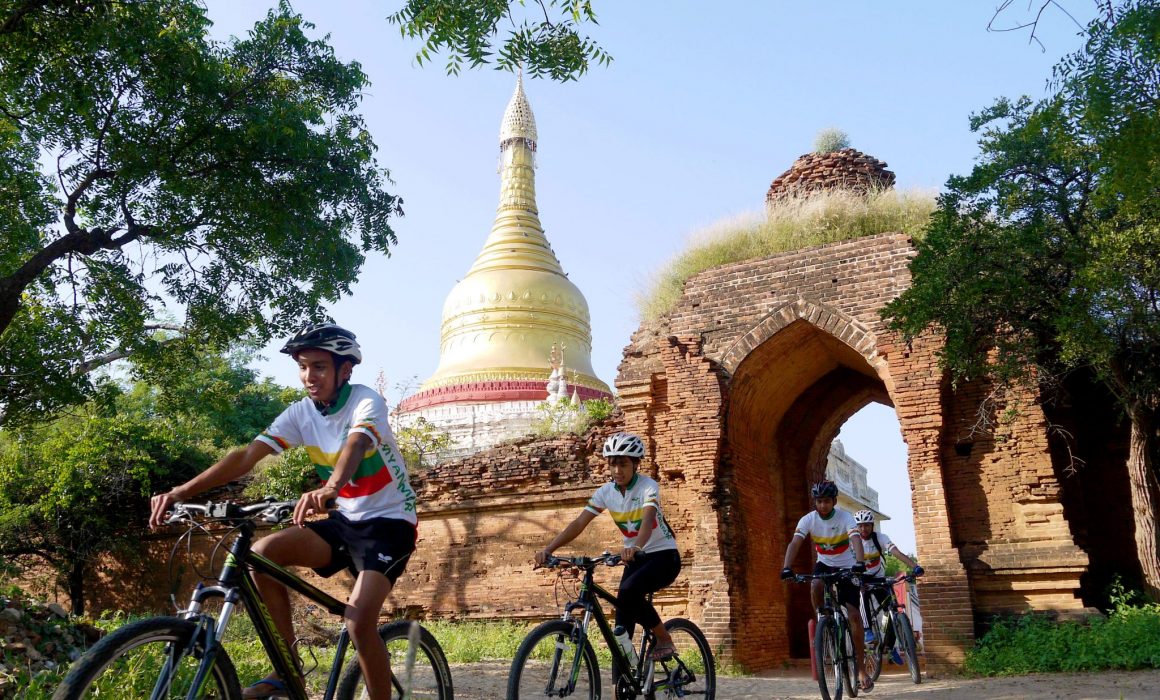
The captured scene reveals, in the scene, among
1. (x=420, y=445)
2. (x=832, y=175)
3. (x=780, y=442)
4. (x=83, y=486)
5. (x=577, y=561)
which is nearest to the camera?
(x=577, y=561)

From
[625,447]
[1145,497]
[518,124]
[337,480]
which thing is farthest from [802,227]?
[518,124]

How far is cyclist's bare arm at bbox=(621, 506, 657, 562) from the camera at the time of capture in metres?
5.13

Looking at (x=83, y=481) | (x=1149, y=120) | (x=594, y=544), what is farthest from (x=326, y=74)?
(x=83, y=481)

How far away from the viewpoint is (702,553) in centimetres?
1163

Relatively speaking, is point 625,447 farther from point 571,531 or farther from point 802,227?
point 802,227

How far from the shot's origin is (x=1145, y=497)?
1009 centimetres

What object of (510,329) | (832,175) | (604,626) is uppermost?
(510,329)

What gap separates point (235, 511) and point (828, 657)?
515 centimetres

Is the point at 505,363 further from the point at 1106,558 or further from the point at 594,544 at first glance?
the point at 1106,558

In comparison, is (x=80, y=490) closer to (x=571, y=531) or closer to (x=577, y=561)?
(x=571, y=531)

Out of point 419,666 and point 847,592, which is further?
point 847,592

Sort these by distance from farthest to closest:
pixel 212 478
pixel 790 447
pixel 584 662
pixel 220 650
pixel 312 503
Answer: pixel 790 447, pixel 584 662, pixel 212 478, pixel 312 503, pixel 220 650

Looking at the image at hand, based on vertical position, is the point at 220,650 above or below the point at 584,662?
above

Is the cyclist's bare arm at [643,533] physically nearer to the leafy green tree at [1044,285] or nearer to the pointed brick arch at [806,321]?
the leafy green tree at [1044,285]
